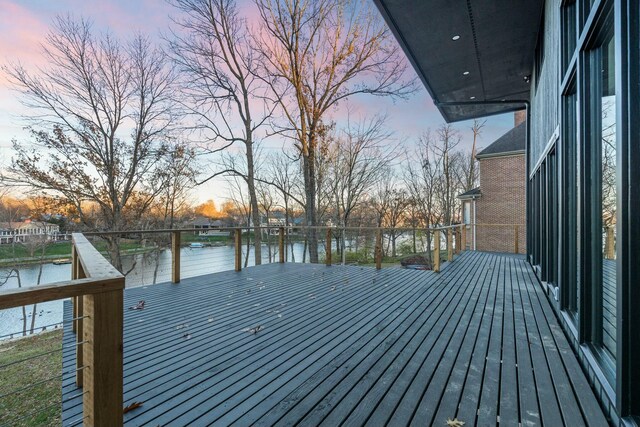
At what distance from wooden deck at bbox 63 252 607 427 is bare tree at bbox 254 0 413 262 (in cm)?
707

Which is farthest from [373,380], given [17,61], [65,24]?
[65,24]

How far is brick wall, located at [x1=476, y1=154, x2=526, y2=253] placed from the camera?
13.0 metres

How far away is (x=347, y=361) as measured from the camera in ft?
7.66

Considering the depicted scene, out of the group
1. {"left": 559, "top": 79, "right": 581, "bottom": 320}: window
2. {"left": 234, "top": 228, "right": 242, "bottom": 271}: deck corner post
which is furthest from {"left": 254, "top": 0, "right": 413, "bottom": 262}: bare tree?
{"left": 559, "top": 79, "right": 581, "bottom": 320}: window

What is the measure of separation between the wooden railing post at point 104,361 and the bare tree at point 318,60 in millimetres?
9603

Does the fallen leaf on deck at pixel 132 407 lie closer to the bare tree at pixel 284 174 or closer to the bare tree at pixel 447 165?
the bare tree at pixel 284 174

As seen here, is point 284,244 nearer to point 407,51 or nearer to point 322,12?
point 407,51

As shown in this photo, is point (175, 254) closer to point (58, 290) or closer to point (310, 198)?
point (58, 290)

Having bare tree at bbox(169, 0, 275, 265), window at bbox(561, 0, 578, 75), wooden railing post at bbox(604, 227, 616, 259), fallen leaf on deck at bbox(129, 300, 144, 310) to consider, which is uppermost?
bare tree at bbox(169, 0, 275, 265)

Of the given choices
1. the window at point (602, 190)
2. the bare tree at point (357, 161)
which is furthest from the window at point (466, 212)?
the window at point (602, 190)

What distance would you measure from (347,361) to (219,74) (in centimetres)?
1147

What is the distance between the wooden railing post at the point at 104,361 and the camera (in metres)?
0.99

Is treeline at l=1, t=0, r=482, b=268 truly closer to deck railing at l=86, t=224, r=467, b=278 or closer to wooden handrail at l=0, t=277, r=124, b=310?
deck railing at l=86, t=224, r=467, b=278

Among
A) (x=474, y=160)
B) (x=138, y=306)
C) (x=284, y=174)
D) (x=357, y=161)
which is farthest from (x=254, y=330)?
(x=474, y=160)
